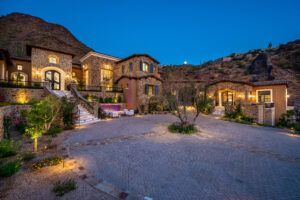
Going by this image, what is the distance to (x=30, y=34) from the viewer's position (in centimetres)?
4269

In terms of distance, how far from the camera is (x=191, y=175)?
4227 mm

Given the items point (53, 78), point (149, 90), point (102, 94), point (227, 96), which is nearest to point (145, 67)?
point (149, 90)

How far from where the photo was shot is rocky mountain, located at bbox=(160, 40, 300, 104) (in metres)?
26.8

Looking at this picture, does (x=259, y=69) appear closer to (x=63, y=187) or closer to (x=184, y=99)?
(x=184, y=99)

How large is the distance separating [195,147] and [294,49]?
47.4 meters

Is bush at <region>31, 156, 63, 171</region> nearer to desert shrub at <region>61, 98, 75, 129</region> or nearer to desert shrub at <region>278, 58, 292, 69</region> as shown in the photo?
desert shrub at <region>61, 98, 75, 129</region>

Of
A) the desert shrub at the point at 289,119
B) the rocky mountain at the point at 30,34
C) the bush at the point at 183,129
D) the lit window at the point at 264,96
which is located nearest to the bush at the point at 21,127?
the bush at the point at 183,129

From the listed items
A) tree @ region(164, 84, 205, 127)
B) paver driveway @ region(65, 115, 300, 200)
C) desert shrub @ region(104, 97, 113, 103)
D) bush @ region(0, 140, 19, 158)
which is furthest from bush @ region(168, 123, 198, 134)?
desert shrub @ region(104, 97, 113, 103)

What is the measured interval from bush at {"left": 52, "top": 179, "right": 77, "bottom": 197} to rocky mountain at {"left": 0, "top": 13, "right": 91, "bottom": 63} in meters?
35.4

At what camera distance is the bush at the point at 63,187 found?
10.8ft

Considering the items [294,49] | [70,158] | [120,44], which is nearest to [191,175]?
[70,158]

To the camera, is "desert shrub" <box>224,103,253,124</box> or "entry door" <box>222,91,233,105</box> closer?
"desert shrub" <box>224,103,253,124</box>

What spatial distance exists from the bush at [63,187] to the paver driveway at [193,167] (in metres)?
0.73

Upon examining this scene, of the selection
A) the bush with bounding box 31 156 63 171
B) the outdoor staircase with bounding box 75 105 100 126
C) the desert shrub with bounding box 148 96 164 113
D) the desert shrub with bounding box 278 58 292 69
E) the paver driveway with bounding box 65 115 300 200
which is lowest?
the paver driveway with bounding box 65 115 300 200
